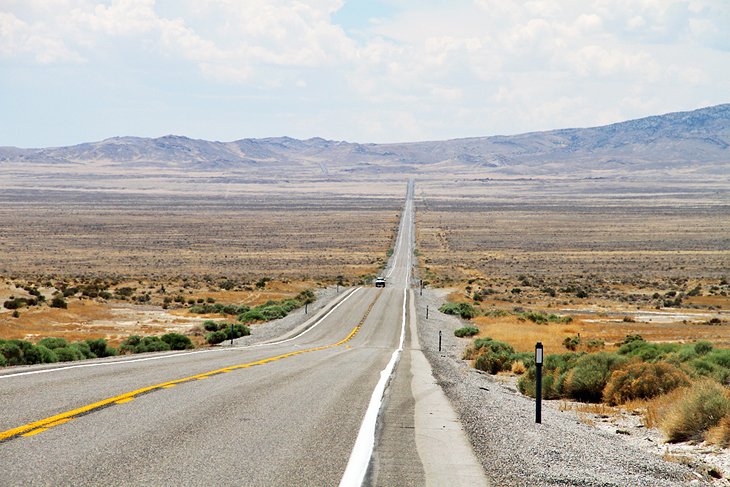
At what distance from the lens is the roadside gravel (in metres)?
7.52

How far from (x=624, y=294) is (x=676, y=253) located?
146ft

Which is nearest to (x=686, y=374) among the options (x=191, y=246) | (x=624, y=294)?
(x=624, y=294)

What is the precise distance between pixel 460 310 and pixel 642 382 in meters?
38.5

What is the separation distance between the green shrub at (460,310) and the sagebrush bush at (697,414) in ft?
132

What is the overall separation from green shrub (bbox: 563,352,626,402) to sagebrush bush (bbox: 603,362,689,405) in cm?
45

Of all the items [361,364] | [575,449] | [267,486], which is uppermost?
[267,486]

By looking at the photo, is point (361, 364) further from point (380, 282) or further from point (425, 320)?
point (380, 282)

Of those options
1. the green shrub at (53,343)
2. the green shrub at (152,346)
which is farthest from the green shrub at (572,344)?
the green shrub at (53,343)

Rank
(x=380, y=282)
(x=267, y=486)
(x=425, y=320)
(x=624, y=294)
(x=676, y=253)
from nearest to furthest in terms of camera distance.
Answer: (x=267, y=486)
(x=425, y=320)
(x=624, y=294)
(x=380, y=282)
(x=676, y=253)

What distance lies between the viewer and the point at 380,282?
71.2m

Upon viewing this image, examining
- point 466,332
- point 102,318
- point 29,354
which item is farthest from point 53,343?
point 466,332

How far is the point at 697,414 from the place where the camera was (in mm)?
10680

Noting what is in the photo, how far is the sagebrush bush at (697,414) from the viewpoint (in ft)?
34.4

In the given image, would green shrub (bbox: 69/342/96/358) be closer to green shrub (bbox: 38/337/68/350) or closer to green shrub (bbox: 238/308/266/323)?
green shrub (bbox: 38/337/68/350)
